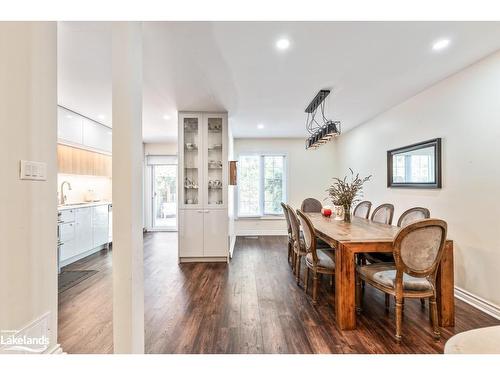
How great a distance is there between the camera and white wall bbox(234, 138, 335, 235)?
20.9 feet

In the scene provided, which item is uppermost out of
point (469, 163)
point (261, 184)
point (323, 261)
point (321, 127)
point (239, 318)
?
point (321, 127)

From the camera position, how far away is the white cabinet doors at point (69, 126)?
386cm

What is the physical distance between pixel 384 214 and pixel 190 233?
2.96m

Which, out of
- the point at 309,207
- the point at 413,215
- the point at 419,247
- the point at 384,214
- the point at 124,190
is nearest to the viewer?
the point at 124,190

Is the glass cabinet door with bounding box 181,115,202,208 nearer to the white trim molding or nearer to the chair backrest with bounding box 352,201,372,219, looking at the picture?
the white trim molding

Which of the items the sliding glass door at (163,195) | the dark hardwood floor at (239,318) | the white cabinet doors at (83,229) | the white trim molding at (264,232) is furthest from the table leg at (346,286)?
the sliding glass door at (163,195)

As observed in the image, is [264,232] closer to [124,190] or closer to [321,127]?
[321,127]

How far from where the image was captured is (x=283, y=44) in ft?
7.30

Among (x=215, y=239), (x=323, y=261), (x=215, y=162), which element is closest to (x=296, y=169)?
(x=215, y=162)

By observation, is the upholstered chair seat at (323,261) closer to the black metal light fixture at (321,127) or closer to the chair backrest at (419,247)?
the chair backrest at (419,247)

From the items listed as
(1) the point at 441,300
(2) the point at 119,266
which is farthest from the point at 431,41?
(2) the point at 119,266

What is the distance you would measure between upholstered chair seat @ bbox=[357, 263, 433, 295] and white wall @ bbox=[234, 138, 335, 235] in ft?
13.3

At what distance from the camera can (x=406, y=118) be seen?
3748mm

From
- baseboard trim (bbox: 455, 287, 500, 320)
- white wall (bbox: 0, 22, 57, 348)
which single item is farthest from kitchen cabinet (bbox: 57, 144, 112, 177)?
baseboard trim (bbox: 455, 287, 500, 320)
